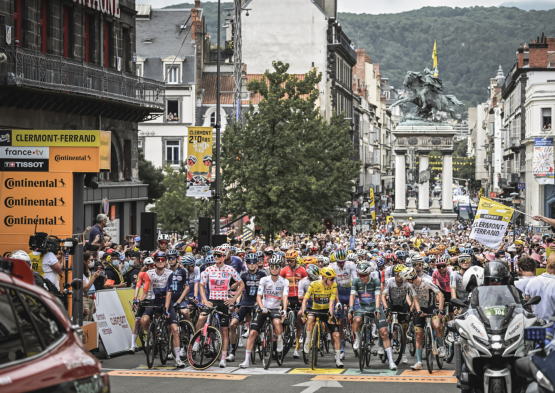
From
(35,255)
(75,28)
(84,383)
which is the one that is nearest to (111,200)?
(75,28)

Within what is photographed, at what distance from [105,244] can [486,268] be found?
11816 millimetres

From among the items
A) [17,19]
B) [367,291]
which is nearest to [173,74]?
[17,19]

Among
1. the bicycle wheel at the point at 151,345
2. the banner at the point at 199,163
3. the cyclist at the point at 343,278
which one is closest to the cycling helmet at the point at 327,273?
the cyclist at the point at 343,278

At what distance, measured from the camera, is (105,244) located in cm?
2027

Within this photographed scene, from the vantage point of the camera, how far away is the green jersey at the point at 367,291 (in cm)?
1441

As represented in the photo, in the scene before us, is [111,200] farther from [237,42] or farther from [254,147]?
[237,42]

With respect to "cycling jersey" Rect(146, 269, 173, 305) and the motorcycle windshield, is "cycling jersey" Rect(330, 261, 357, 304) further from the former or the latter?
the motorcycle windshield

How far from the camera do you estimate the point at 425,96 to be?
72.1m

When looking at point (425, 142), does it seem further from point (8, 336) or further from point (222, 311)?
point (8, 336)

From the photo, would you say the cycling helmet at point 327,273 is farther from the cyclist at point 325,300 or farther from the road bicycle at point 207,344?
the road bicycle at point 207,344

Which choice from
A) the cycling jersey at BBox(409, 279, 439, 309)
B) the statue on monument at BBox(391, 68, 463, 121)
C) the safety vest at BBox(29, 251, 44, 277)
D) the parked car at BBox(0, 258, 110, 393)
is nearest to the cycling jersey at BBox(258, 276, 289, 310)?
the cycling jersey at BBox(409, 279, 439, 309)

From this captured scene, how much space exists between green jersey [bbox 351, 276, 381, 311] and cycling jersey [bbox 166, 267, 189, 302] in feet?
8.76

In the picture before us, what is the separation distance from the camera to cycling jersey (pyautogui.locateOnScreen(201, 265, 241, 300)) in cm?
1444

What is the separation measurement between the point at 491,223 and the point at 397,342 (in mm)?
8943
